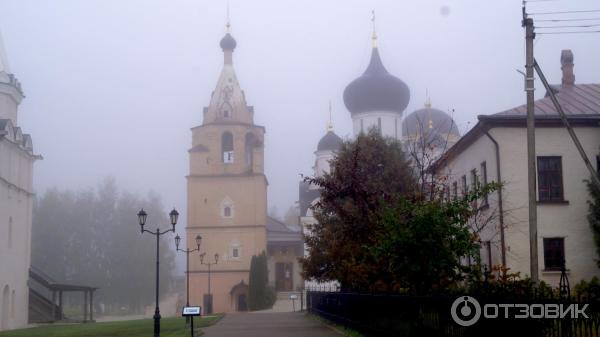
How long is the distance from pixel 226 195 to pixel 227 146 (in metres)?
4.05

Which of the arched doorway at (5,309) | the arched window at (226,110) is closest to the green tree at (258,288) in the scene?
the arched window at (226,110)

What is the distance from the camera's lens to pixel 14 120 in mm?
48875

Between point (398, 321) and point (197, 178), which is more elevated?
point (197, 178)

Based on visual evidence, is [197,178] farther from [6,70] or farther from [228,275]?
[6,70]

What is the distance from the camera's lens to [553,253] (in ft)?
86.4

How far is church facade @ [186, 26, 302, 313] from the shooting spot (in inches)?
2301

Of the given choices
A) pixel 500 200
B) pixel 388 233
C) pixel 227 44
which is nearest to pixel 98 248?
pixel 227 44

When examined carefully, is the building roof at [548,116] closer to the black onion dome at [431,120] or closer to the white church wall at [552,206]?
the white church wall at [552,206]

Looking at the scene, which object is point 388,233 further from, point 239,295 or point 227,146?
point 227,146

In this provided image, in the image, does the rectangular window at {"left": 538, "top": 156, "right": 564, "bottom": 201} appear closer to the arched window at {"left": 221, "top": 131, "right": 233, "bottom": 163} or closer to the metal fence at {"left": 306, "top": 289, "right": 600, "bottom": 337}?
the metal fence at {"left": 306, "top": 289, "right": 600, "bottom": 337}

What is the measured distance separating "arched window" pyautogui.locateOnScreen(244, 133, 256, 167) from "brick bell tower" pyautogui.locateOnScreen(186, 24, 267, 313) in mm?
82

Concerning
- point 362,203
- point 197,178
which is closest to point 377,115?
point 197,178

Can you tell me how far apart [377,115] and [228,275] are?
678 inches

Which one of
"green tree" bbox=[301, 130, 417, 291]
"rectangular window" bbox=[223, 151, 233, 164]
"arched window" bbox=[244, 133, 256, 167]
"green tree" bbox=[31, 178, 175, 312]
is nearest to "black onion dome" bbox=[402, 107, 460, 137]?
"arched window" bbox=[244, 133, 256, 167]
